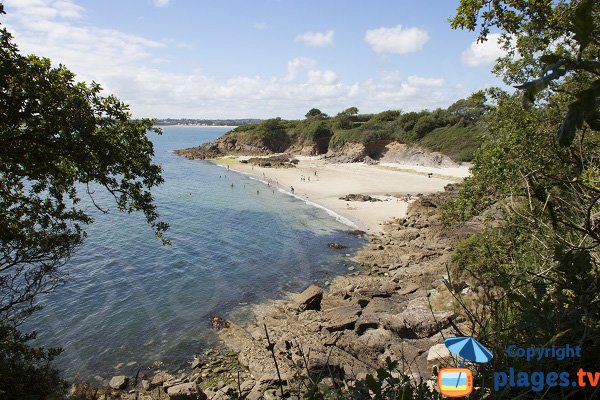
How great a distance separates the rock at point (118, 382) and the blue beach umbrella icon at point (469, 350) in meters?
14.5

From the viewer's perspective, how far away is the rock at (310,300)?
1977 cm

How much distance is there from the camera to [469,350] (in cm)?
317

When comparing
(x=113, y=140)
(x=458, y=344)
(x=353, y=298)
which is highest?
(x=113, y=140)

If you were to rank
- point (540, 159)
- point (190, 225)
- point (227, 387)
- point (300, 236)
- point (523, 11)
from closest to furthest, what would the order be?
1. point (523, 11)
2. point (540, 159)
3. point (227, 387)
4. point (300, 236)
5. point (190, 225)

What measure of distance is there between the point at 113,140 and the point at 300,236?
25.6m

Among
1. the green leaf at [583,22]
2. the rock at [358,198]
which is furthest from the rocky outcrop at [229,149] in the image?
the green leaf at [583,22]

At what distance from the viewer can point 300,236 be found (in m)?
34.2

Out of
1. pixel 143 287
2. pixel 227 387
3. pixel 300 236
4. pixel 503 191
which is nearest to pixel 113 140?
pixel 227 387

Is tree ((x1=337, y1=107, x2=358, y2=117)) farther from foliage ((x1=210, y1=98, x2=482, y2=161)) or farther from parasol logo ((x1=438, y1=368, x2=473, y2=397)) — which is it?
parasol logo ((x1=438, y1=368, x2=473, y2=397))

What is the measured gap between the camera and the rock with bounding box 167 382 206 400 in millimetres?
12211

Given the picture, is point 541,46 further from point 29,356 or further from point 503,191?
point 29,356

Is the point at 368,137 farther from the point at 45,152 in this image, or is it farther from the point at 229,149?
the point at 45,152

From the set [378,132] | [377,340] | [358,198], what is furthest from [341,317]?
[378,132]

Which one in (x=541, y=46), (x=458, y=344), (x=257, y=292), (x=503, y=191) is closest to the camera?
(x=458, y=344)
